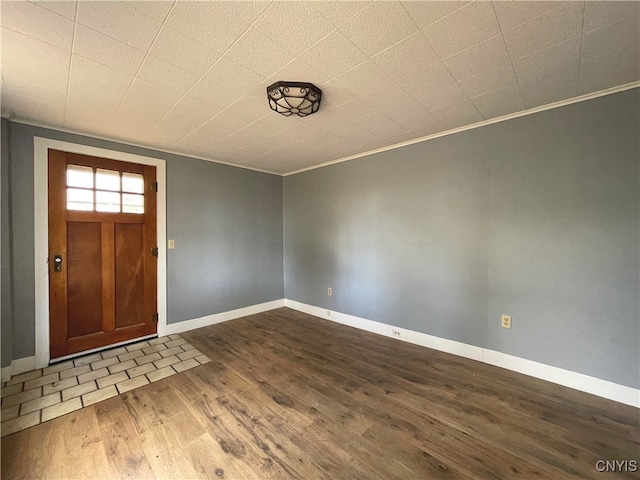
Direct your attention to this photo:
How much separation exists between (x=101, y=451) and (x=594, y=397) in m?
3.45

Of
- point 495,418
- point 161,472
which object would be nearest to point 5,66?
point 161,472

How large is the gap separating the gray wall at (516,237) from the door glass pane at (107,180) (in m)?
2.82

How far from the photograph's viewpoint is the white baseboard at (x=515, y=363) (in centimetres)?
197

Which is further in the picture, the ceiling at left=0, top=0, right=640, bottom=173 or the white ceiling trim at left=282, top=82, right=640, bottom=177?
the white ceiling trim at left=282, top=82, right=640, bottom=177

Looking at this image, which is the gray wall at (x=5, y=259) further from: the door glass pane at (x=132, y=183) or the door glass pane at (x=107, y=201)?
the door glass pane at (x=132, y=183)

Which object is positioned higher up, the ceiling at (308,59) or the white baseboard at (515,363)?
the ceiling at (308,59)

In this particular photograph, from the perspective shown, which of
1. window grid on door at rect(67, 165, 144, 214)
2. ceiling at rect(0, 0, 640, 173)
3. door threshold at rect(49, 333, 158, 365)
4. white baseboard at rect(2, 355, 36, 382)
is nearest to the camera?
ceiling at rect(0, 0, 640, 173)

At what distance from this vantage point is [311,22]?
132cm

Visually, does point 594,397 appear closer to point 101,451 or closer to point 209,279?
point 101,451

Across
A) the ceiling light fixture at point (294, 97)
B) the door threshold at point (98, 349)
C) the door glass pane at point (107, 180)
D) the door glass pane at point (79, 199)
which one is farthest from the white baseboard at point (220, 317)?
the ceiling light fixture at point (294, 97)

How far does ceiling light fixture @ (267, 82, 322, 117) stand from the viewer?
183 centimetres

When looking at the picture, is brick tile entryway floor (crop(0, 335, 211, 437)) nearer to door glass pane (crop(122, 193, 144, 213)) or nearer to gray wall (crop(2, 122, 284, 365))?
gray wall (crop(2, 122, 284, 365))

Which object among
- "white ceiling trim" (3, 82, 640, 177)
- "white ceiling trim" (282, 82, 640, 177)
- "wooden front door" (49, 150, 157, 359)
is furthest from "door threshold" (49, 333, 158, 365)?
"white ceiling trim" (282, 82, 640, 177)

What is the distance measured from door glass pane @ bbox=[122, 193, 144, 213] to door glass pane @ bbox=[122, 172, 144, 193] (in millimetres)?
65
